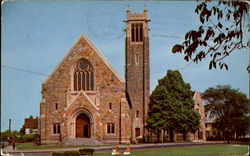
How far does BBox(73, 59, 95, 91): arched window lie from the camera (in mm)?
39219

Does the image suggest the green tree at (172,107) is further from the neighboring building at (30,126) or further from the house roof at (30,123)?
the house roof at (30,123)

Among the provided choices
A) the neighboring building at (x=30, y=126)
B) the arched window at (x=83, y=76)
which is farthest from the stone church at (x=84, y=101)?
the neighboring building at (x=30, y=126)

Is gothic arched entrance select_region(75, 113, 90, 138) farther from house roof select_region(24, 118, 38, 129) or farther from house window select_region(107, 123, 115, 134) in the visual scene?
house roof select_region(24, 118, 38, 129)

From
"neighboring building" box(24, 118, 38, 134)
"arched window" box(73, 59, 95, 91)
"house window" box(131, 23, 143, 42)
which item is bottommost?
"neighboring building" box(24, 118, 38, 134)

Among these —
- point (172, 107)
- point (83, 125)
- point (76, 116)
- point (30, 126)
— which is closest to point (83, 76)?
point (76, 116)

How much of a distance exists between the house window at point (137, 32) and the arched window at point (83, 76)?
9780 mm

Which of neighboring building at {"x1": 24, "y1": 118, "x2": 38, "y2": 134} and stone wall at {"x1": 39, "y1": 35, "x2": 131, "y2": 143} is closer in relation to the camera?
stone wall at {"x1": 39, "y1": 35, "x2": 131, "y2": 143}

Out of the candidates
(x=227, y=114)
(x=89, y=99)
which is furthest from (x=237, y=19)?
(x=227, y=114)

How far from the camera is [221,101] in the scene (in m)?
48.8

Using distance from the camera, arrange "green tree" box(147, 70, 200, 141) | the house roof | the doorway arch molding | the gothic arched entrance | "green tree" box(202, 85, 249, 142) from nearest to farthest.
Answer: the doorway arch molding → the gothic arched entrance → "green tree" box(147, 70, 200, 141) → "green tree" box(202, 85, 249, 142) → the house roof

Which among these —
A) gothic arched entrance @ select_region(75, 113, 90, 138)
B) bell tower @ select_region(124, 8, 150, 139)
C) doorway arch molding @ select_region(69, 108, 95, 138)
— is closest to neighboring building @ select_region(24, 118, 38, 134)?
bell tower @ select_region(124, 8, 150, 139)

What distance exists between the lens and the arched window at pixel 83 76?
39219 mm

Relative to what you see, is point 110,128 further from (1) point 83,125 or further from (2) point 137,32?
(2) point 137,32

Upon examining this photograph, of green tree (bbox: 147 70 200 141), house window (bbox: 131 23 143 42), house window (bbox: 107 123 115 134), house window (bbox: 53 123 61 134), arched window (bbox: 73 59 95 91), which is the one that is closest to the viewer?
house window (bbox: 53 123 61 134)
